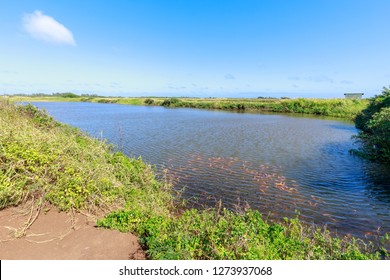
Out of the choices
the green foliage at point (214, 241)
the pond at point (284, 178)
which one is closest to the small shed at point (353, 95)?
the pond at point (284, 178)

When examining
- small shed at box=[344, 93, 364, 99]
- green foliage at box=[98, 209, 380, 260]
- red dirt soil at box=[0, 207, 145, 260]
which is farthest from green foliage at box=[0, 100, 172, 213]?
small shed at box=[344, 93, 364, 99]

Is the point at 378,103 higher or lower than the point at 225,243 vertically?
higher

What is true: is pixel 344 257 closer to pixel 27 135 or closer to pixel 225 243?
pixel 225 243

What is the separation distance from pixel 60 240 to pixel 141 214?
6.71ft

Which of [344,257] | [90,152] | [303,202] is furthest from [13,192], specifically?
[303,202]

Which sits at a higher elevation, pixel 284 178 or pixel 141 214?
pixel 141 214

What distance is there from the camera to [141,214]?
6.54 metres

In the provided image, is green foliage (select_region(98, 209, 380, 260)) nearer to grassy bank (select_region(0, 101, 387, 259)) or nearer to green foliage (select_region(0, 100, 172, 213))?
grassy bank (select_region(0, 101, 387, 259))

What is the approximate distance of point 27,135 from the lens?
8.79m

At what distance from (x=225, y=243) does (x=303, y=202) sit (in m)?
6.54

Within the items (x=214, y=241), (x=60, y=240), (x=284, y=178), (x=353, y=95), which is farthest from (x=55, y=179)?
(x=353, y=95)

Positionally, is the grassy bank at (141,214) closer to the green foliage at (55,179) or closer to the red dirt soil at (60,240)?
the green foliage at (55,179)

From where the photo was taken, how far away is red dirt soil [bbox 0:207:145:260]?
5.29 m

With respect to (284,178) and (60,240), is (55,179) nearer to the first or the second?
(60,240)
